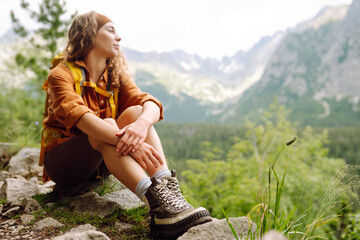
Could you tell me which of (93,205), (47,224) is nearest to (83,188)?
(93,205)

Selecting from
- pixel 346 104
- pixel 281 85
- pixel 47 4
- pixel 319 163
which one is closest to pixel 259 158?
pixel 319 163

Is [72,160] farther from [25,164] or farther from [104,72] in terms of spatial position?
[25,164]

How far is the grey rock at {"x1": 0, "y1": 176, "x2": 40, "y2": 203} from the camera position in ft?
9.36

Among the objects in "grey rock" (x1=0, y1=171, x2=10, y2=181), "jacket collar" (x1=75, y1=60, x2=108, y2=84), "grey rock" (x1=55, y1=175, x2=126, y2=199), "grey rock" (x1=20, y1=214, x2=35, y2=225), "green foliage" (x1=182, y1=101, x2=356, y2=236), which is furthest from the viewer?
"green foliage" (x1=182, y1=101, x2=356, y2=236)

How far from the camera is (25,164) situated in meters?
4.45

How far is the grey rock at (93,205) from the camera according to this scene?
246 centimetres

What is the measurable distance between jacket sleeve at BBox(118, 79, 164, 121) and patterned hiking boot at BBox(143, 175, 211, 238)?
2.67ft

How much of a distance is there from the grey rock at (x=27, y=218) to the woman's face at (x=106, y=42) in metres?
1.55

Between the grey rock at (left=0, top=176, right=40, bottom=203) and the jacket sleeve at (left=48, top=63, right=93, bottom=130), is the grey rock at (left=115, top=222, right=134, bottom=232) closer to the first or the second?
the jacket sleeve at (left=48, top=63, right=93, bottom=130)

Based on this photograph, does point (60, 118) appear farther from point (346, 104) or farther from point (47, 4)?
point (346, 104)

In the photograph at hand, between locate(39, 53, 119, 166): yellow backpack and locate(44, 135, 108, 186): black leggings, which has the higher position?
locate(39, 53, 119, 166): yellow backpack

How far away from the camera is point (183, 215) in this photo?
1.92 metres

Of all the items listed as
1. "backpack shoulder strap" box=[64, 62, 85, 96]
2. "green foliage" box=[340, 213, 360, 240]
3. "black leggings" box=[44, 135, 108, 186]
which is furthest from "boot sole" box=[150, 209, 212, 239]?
"green foliage" box=[340, 213, 360, 240]

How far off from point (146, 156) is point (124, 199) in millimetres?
848
